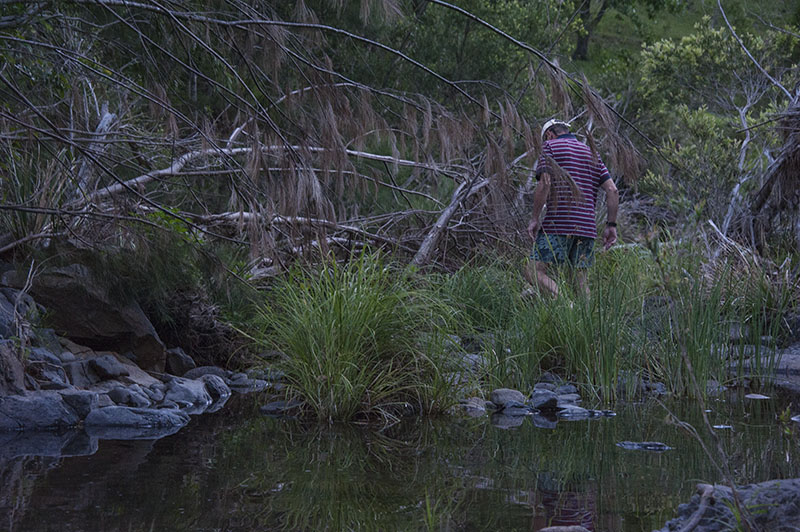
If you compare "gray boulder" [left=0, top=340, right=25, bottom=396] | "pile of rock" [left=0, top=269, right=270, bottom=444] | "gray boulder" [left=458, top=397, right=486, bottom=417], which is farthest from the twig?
"gray boulder" [left=0, top=340, right=25, bottom=396]

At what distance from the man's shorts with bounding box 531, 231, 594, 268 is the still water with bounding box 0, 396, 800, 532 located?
2.50 metres

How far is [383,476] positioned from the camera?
354 cm

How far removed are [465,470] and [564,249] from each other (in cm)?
388

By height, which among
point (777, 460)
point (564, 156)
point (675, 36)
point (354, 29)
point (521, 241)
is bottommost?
point (777, 460)

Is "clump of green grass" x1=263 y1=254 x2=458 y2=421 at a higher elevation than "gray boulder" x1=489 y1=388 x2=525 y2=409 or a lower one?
higher

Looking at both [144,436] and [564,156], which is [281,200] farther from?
[564,156]

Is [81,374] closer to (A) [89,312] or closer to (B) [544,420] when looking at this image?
(A) [89,312]

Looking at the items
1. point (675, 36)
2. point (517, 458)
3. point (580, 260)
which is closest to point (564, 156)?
point (580, 260)

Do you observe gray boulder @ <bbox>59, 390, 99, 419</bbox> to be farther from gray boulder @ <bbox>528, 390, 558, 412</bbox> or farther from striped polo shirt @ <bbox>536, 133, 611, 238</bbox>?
striped polo shirt @ <bbox>536, 133, 611, 238</bbox>

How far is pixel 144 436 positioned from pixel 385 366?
1451mm

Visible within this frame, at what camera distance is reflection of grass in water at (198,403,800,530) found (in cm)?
294

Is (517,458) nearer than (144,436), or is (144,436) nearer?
(517,458)

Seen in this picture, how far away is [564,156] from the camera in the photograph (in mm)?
7133

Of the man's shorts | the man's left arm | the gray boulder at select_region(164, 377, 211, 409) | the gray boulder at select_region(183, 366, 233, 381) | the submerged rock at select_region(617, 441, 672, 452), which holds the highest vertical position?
the man's left arm
